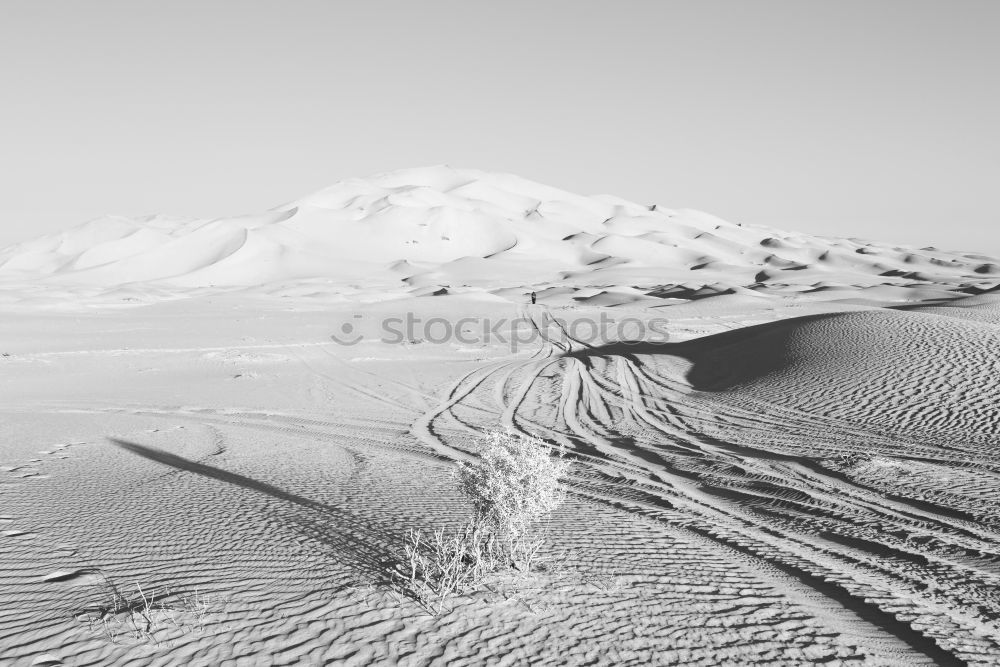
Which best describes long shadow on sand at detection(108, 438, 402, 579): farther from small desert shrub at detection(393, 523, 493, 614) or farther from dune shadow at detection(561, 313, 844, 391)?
dune shadow at detection(561, 313, 844, 391)

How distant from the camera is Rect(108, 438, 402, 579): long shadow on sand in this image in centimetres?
521

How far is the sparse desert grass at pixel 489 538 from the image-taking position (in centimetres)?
462

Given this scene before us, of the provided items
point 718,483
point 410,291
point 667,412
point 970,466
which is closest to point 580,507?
point 718,483

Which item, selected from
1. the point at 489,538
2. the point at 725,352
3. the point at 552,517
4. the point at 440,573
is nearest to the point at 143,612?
the point at 440,573

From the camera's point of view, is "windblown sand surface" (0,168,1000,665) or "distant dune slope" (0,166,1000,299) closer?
"windblown sand surface" (0,168,1000,665)

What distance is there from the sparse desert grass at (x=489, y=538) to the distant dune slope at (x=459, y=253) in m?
50.0

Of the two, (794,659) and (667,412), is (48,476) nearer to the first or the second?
(794,659)

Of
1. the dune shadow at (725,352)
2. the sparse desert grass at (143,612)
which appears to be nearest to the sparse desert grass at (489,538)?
the sparse desert grass at (143,612)

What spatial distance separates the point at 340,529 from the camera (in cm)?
604

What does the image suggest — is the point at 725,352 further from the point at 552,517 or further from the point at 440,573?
the point at 440,573

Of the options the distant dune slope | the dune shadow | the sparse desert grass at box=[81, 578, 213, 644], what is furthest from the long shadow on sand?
the distant dune slope

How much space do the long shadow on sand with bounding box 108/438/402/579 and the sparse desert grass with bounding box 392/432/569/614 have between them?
0.69 ft

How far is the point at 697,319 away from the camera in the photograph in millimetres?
34062

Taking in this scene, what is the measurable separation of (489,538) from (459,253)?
92182 mm
